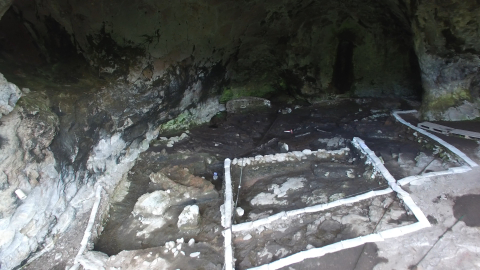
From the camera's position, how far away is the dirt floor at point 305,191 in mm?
2914

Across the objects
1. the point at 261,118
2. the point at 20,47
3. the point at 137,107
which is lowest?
the point at 261,118

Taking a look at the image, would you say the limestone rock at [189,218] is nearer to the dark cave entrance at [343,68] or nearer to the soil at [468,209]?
the soil at [468,209]

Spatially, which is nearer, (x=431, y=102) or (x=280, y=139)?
(x=431, y=102)

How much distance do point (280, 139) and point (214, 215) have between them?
2850mm

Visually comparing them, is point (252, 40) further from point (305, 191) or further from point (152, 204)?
point (152, 204)

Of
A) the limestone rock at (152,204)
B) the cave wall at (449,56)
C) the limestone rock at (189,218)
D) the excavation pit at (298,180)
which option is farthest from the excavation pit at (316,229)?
the cave wall at (449,56)

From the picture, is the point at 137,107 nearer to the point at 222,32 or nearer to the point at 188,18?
the point at 188,18

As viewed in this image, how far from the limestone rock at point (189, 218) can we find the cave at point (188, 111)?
28 mm

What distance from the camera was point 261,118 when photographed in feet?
25.4

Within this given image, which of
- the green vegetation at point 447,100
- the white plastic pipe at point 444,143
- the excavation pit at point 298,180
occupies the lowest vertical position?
the excavation pit at point 298,180

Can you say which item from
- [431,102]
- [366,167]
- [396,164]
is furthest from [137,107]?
[431,102]

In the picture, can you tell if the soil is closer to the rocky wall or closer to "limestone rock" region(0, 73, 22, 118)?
the rocky wall

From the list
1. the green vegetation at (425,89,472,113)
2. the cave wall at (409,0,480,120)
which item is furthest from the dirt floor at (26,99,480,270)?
the cave wall at (409,0,480,120)

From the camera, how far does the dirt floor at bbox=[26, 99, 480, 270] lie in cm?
291
